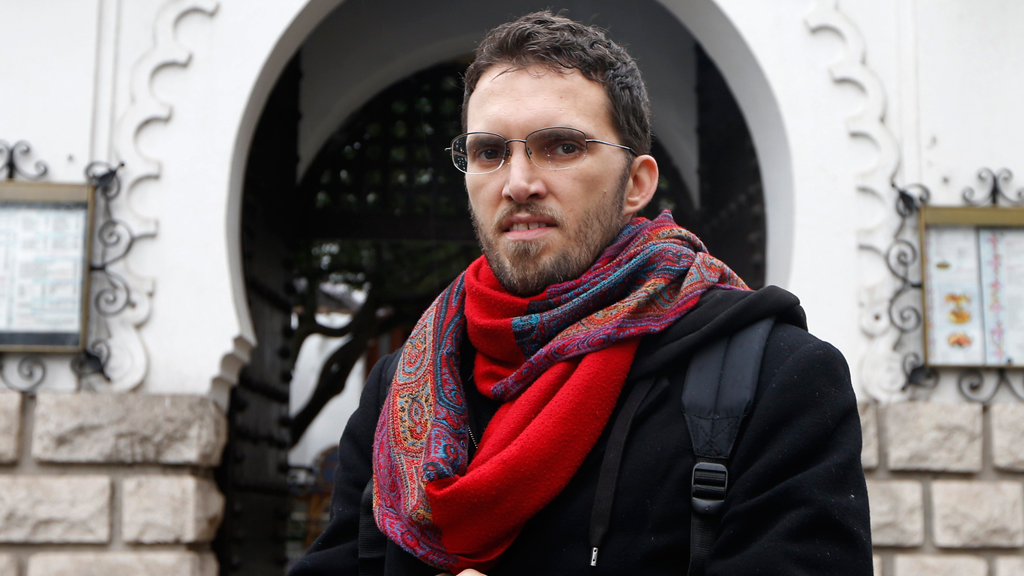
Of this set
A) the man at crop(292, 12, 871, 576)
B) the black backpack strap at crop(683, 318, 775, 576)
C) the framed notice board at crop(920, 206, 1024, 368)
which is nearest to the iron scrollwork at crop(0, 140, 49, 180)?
the man at crop(292, 12, 871, 576)

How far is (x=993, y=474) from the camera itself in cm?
336

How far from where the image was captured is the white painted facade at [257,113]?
3.45 meters

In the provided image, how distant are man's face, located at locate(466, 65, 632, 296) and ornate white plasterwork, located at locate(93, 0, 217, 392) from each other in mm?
2185

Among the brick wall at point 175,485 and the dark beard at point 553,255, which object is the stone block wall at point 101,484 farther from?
the dark beard at point 553,255

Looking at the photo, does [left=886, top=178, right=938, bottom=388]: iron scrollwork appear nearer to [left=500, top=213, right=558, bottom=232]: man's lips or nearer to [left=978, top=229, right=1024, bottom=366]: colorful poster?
[left=978, top=229, right=1024, bottom=366]: colorful poster

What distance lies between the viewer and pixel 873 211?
11.6 ft

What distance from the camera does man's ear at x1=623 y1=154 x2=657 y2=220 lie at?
1718 millimetres

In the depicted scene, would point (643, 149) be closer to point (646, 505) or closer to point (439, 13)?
point (646, 505)

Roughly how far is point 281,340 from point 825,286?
2.78 metres

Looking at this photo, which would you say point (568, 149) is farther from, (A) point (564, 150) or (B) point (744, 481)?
(B) point (744, 481)

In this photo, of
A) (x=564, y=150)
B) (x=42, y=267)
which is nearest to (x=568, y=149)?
(x=564, y=150)

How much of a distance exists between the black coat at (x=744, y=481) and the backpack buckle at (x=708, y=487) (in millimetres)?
17

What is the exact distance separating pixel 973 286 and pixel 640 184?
88.5 inches

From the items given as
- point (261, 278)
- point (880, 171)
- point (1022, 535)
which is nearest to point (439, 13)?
point (261, 278)
